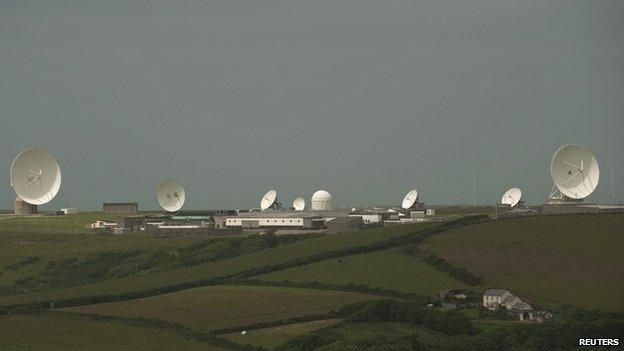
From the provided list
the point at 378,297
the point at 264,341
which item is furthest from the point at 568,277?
the point at 264,341

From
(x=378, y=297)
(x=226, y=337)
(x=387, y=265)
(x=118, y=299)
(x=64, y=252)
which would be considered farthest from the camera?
(x=64, y=252)

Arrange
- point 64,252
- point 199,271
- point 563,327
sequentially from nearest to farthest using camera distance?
point 563,327 → point 199,271 → point 64,252

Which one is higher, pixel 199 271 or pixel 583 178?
pixel 583 178

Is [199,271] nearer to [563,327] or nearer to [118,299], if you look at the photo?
[118,299]

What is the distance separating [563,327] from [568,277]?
23423 mm

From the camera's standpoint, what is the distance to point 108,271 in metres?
116

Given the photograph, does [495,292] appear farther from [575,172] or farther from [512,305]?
[575,172]

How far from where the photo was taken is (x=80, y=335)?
239ft

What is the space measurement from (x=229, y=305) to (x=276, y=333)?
1298cm

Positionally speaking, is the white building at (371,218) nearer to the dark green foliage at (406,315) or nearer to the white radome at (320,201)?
the white radome at (320,201)

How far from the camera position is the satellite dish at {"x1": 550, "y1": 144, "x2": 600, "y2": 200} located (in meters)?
133

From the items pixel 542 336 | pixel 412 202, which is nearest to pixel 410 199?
pixel 412 202

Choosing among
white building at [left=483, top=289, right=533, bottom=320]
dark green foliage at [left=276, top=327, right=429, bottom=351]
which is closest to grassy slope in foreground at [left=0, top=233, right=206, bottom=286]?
white building at [left=483, top=289, right=533, bottom=320]

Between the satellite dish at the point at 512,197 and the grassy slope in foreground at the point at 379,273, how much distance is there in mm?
74175
